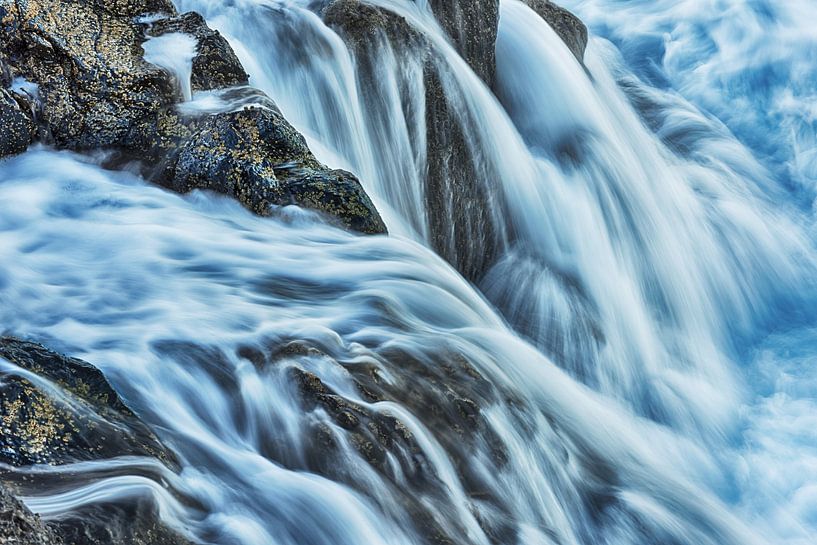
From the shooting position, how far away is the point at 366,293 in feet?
14.0

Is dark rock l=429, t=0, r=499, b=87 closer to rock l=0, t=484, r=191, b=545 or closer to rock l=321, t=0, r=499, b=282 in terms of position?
rock l=321, t=0, r=499, b=282

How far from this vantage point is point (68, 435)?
2957 mm

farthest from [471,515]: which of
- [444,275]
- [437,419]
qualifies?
[444,275]

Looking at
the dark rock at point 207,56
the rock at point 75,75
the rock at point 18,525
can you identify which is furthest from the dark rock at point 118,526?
the dark rock at point 207,56

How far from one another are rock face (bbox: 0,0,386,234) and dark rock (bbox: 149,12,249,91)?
0.06ft

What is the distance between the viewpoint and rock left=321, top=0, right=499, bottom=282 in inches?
230

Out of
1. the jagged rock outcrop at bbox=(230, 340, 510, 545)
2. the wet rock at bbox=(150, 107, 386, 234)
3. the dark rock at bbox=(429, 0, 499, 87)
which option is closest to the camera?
the jagged rock outcrop at bbox=(230, 340, 510, 545)

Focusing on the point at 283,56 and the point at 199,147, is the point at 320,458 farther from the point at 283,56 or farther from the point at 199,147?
the point at 283,56

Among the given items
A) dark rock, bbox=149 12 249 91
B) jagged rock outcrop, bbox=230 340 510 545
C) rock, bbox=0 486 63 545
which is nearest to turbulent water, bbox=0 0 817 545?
jagged rock outcrop, bbox=230 340 510 545

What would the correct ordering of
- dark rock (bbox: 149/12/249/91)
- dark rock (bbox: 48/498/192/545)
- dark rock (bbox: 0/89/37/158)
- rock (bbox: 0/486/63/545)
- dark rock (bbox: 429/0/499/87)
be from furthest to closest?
dark rock (bbox: 429/0/499/87), dark rock (bbox: 149/12/249/91), dark rock (bbox: 0/89/37/158), dark rock (bbox: 48/498/192/545), rock (bbox: 0/486/63/545)

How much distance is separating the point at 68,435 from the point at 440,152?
→ 3.41m

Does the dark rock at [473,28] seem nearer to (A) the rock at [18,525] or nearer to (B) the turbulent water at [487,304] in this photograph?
(B) the turbulent water at [487,304]

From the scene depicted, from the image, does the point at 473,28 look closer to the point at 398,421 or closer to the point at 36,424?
the point at 398,421

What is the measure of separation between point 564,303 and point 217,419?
Result: 9.05ft
